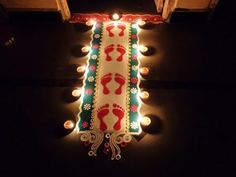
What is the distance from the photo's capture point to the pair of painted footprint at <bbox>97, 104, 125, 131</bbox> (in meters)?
3.60

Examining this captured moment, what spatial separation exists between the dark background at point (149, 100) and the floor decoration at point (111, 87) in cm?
16

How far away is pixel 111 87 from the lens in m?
4.01

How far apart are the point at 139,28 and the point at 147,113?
1914 mm

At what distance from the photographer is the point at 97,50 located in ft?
14.8

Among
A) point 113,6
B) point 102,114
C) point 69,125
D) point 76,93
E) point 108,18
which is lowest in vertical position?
point 69,125

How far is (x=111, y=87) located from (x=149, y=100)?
0.64 meters

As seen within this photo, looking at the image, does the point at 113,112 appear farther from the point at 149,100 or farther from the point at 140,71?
the point at 140,71

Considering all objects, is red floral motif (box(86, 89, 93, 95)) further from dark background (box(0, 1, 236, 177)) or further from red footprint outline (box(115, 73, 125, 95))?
red footprint outline (box(115, 73, 125, 95))

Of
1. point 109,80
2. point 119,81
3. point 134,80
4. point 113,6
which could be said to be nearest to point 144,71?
point 134,80

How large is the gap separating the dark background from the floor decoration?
157mm

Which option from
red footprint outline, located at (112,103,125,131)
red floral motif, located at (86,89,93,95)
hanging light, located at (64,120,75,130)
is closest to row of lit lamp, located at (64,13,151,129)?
hanging light, located at (64,120,75,130)

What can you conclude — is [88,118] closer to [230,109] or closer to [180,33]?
[230,109]

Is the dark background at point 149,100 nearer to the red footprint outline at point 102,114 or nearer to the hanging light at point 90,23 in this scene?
the hanging light at point 90,23

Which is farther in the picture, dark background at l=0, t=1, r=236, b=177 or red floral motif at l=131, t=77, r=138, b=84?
red floral motif at l=131, t=77, r=138, b=84
